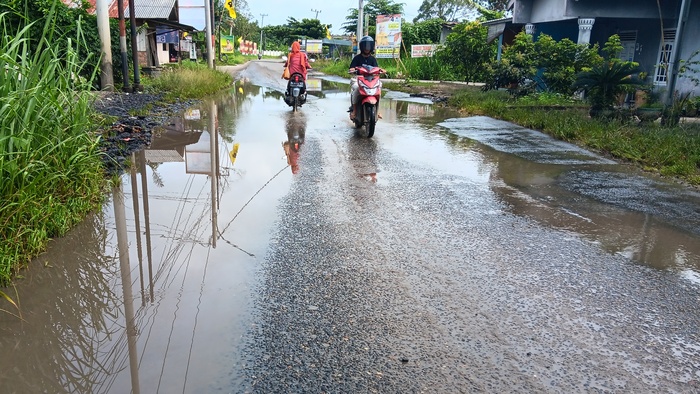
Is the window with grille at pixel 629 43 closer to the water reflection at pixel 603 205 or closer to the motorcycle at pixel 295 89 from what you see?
the motorcycle at pixel 295 89

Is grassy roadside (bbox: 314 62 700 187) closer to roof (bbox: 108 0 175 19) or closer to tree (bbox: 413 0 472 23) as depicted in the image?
roof (bbox: 108 0 175 19)

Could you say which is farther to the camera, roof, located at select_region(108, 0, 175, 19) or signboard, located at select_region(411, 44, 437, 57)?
signboard, located at select_region(411, 44, 437, 57)

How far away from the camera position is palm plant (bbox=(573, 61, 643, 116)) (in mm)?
11891

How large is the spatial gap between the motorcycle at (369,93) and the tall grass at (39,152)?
572 cm

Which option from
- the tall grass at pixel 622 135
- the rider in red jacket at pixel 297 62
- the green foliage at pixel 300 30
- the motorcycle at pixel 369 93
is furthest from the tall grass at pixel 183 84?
the green foliage at pixel 300 30

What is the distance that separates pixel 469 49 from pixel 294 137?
14320 mm

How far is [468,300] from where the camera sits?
3701mm

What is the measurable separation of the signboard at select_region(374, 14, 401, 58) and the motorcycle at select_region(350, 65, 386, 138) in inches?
841

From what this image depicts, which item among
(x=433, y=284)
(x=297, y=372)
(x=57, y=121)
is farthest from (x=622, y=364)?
(x=57, y=121)

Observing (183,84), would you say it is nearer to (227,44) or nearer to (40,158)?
(40,158)

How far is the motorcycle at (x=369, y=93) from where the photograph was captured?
10.5 meters

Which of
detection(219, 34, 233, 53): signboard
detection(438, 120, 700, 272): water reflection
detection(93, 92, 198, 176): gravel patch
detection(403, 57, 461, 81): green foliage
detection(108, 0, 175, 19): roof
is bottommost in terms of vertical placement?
detection(438, 120, 700, 272): water reflection

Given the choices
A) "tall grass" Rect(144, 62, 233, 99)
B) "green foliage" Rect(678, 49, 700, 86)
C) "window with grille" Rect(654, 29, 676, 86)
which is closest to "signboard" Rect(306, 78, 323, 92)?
"tall grass" Rect(144, 62, 233, 99)

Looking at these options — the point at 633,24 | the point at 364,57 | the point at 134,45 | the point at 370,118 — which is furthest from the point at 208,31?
the point at 370,118
